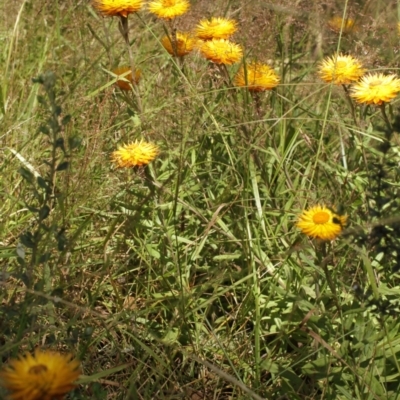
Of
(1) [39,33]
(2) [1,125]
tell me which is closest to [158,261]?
(2) [1,125]

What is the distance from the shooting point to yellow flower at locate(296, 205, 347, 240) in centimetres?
129

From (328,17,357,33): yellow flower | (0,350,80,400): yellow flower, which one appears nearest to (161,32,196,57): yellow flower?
(328,17,357,33): yellow flower

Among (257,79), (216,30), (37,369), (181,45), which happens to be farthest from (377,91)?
(37,369)

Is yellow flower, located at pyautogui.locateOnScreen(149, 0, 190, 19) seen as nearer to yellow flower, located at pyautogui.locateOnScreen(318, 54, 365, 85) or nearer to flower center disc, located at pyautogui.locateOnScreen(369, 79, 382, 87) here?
yellow flower, located at pyautogui.locateOnScreen(318, 54, 365, 85)

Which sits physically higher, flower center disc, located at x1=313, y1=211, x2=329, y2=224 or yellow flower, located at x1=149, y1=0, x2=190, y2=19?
yellow flower, located at x1=149, y1=0, x2=190, y2=19

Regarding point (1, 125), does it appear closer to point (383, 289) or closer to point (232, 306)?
point (232, 306)

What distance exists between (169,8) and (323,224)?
3.07ft

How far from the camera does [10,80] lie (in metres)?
2.45

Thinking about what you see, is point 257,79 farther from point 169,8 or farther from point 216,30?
point 169,8

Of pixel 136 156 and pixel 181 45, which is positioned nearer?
pixel 136 156

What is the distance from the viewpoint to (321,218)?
1316 mm

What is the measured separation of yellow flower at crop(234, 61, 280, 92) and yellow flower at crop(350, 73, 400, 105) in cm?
28

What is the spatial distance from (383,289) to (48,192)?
0.74 meters

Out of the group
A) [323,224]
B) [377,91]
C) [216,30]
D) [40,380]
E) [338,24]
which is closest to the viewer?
[40,380]
